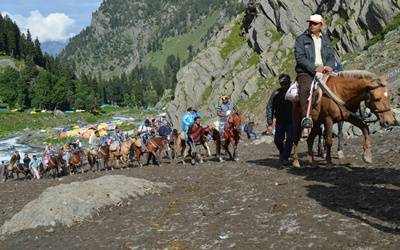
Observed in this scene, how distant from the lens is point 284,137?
16.2 meters

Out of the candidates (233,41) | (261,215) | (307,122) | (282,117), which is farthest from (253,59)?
(261,215)

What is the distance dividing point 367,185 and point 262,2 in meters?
66.5

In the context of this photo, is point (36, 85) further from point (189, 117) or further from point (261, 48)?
point (189, 117)

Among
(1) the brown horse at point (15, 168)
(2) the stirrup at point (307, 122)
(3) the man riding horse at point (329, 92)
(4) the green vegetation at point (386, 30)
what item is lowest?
(1) the brown horse at point (15, 168)

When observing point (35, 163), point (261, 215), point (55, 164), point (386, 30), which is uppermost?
point (386, 30)

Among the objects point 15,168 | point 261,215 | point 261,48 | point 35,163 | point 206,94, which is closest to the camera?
point 261,215

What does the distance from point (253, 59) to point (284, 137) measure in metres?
57.9

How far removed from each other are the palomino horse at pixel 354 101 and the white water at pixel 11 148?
7564 cm

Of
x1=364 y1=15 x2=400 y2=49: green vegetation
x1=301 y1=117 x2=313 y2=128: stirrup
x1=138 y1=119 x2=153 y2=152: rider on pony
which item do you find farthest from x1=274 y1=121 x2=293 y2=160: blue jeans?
x1=364 y1=15 x2=400 y2=49: green vegetation

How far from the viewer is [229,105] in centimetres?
2144

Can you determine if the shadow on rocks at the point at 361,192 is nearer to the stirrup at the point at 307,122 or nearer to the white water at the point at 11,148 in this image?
the stirrup at the point at 307,122

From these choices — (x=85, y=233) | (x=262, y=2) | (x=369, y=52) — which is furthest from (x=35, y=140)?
(x=85, y=233)

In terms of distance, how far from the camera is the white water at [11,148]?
84.9 m

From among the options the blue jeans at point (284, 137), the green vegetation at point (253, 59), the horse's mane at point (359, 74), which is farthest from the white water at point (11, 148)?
the horse's mane at point (359, 74)
